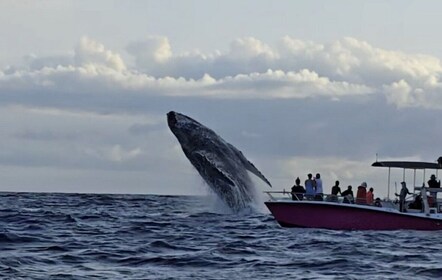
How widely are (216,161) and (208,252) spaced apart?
15.6m

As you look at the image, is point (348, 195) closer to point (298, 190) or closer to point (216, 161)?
point (298, 190)

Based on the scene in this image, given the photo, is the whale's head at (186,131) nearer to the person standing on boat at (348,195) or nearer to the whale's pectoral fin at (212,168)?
the whale's pectoral fin at (212,168)

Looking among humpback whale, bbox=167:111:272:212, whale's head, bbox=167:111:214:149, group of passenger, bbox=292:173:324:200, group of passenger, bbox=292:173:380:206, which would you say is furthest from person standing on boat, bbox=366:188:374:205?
whale's head, bbox=167:111:214:149

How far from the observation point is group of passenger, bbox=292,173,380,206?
29812 mm

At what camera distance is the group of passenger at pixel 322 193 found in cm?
2981

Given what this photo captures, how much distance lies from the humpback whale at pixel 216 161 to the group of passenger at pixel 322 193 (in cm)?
658

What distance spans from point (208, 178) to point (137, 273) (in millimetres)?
19601

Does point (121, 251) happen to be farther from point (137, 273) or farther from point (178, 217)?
point (178, 217)

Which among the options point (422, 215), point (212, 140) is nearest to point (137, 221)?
point (212, 140)

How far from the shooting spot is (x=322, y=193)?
29.7 m

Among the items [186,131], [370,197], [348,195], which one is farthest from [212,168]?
[348,195]

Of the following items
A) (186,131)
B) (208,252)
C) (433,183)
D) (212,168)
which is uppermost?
(186,131)

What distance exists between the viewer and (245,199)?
129 ft

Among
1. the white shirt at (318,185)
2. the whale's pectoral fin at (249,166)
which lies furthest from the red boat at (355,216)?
the whale's pectoral fin at (249,166)
